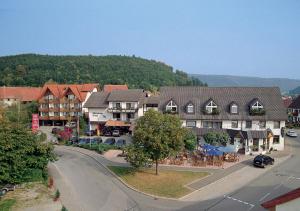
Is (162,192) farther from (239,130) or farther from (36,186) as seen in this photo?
(239,130)

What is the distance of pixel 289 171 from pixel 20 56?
442 feet

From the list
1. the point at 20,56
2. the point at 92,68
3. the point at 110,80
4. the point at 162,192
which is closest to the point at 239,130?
the point at 162,192

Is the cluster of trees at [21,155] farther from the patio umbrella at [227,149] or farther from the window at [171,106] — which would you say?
the window at [171,106]

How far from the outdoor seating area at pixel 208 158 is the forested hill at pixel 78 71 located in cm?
8206

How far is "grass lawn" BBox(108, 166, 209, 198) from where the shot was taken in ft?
97.5

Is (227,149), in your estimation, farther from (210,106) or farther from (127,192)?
(127,192)

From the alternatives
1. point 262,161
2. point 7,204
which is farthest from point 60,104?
point 262,161

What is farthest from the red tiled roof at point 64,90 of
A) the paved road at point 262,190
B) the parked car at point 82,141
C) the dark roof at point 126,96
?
the paved road at point 262,190

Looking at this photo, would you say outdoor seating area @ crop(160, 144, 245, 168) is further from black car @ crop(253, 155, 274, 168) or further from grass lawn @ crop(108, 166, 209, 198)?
grass lawn @ crop(108, 166, 209, 198)

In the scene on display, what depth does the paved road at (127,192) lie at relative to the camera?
87.5 ft

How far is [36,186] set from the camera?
101 feet

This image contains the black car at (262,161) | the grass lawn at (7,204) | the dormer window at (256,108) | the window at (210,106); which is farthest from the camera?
the window at (210,106)

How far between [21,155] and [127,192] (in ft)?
32.9

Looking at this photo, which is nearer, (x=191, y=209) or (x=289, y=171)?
(x=191, y=209)
